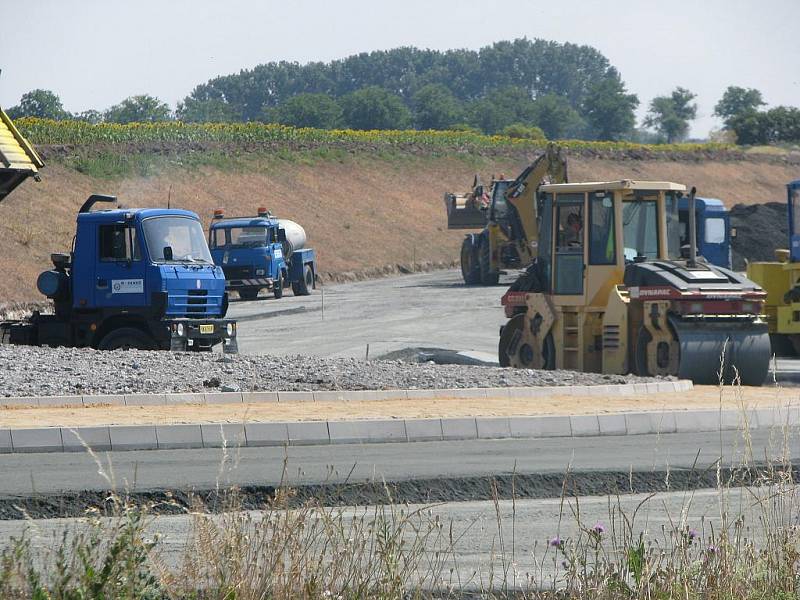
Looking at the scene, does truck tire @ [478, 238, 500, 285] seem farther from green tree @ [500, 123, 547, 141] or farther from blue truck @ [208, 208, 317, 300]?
green tree @ [500, 123, 547, 141]

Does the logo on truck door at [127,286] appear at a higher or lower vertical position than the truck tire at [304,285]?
higher

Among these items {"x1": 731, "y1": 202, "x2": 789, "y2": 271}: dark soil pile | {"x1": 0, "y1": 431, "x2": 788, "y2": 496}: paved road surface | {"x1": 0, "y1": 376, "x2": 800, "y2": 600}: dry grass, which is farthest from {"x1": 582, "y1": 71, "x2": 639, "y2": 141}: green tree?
{"x1": 0, "y1": 376, "x2": 800, "y2": 600}: dry grass

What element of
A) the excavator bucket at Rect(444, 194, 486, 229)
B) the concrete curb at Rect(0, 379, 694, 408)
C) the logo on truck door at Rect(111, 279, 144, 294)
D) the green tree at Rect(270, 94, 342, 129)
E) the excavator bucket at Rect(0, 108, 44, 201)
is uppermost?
the green tree at Rect(270, 94, 342, 129)

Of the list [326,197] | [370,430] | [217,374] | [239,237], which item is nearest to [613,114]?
[326,197]

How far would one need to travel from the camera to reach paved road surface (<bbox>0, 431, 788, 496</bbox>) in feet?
33.1

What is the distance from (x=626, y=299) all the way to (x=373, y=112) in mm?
106587

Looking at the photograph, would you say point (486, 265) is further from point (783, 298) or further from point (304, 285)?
point (783, 298)

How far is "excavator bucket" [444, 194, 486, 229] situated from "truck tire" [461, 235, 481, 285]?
3806mm

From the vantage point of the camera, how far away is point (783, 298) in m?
22.3

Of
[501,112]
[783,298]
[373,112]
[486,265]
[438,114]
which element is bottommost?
[486,265]

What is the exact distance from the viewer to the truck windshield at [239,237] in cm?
3878

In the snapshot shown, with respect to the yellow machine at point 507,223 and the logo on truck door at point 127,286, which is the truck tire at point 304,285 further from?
the logo on truck door at point 127,286

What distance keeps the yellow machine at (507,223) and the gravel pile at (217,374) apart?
16640 millimetres

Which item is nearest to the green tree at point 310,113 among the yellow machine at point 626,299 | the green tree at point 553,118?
the green tree at point 553,118
